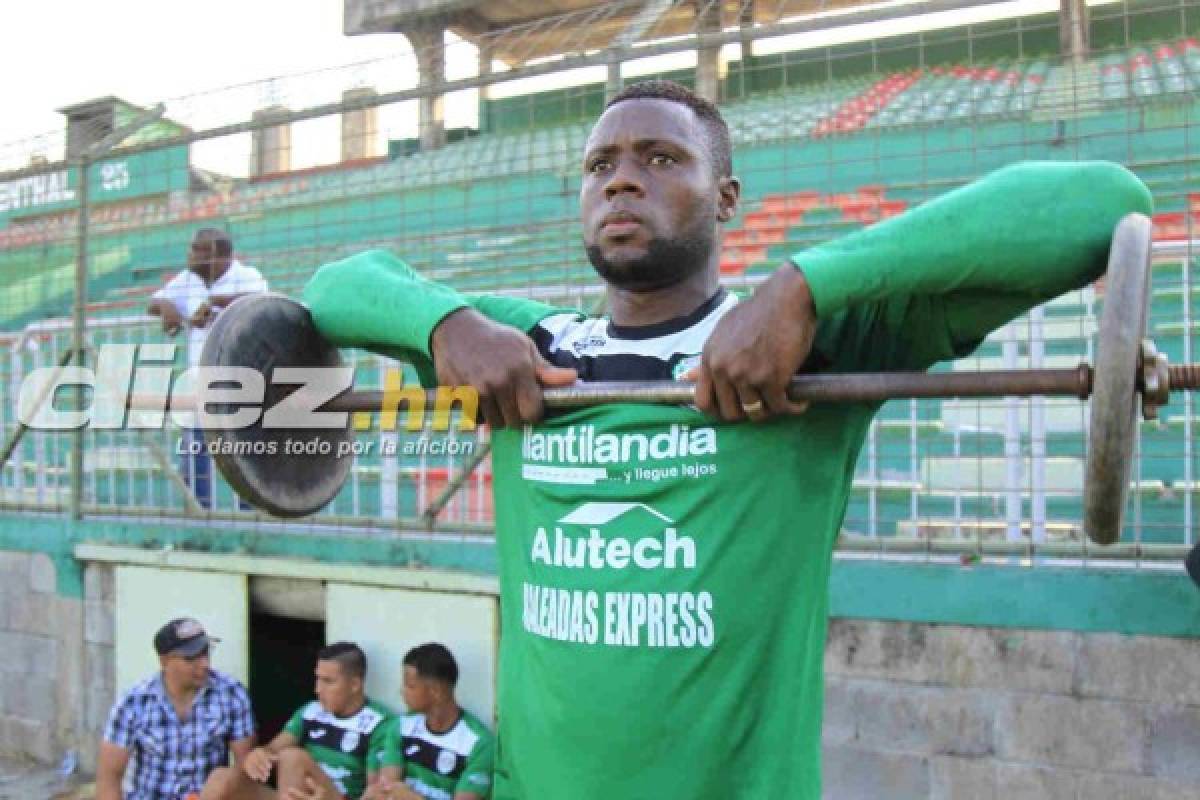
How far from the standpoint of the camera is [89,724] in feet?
17.2

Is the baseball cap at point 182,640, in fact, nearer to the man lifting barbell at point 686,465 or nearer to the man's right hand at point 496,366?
the man lifting barbell at point 686,465

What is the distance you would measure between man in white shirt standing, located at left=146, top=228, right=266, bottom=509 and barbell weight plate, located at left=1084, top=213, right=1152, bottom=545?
4.34 meters

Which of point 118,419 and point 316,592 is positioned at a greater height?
point 118,419

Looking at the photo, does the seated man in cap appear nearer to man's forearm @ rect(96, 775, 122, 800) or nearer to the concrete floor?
man's forearm @ rect(96, 775, 122, 800)

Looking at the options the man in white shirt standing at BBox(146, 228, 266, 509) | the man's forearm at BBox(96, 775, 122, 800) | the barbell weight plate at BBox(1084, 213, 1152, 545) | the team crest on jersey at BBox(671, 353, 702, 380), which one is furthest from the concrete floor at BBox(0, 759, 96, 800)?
the barbell weight plate at BBox(1084, 213, 1152, 545)

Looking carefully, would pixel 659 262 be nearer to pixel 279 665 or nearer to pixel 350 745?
pixel 350 745

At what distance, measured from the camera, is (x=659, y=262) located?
1631 mm

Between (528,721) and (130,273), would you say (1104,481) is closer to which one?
(528,721)

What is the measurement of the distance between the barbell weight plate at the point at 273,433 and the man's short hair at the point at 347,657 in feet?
7.78

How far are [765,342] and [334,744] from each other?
3457mm

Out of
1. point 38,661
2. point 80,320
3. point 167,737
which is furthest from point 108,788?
point 80,320

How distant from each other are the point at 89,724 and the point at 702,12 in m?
4.24

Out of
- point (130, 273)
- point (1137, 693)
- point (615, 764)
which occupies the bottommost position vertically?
point (1137, 693)

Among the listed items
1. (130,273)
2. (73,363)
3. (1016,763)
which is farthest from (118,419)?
(1016,763)
